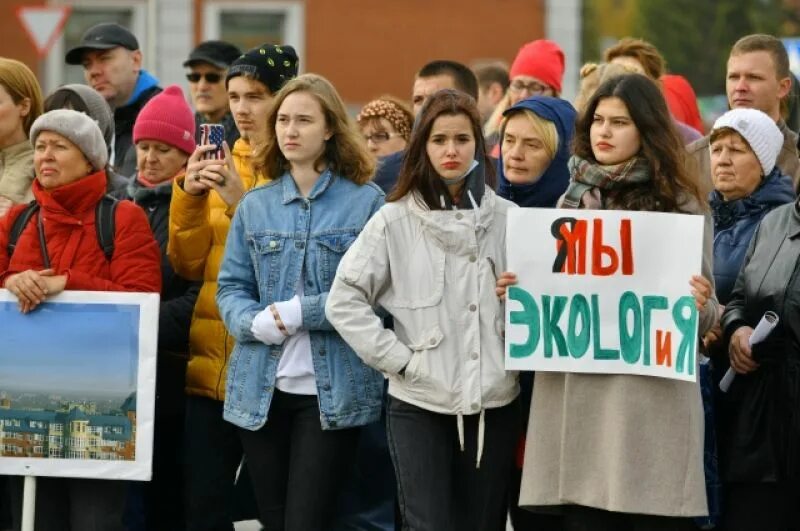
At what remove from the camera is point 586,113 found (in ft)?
24.0

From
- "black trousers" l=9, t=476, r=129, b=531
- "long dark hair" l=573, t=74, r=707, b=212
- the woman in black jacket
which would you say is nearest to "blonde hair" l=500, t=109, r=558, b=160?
"long dark hair" l=573, t=74, r=707, b=212

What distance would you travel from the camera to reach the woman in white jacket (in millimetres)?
7086

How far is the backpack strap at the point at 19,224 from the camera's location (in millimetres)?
7773

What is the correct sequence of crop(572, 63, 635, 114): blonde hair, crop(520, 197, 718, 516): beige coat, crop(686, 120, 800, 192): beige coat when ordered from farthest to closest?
crop(572, 63, 635, 114): blonde hair, crop(686, 120, 800, 192): beige coat, crop(520, 197, 718, 516): beige coat

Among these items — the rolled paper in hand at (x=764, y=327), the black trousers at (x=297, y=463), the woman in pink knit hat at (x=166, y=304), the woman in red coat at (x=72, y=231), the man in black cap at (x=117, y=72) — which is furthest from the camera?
the man in black cap at (x=117, y=72)

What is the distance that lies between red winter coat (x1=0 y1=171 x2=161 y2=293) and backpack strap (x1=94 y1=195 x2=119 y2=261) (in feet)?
0.05

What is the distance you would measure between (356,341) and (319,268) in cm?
51

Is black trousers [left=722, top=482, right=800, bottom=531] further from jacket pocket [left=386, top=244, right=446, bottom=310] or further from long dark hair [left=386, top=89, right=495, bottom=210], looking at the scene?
long dark hair [left=386, top=89, right=495, bottom=210]

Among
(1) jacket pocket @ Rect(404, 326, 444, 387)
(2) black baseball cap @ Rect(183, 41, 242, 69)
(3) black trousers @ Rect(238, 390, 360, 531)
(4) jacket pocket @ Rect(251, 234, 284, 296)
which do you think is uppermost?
(2) black baseball cap @ Rect(183, 41, 242, 69)

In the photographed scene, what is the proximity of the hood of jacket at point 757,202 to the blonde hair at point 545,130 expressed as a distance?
76cm

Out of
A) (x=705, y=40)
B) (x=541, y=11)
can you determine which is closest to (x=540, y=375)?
(x=541, y=11)

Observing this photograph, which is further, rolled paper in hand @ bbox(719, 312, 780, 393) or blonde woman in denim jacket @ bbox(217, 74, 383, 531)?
blonde woman in denim jacket @ bbox(217, 74, 383, 531)

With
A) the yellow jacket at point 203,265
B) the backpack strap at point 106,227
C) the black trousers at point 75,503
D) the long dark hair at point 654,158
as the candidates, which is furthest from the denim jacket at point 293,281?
the long dark hair at point 654,158

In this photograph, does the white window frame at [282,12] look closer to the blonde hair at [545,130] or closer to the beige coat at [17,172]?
the beige coat at [17,172]
